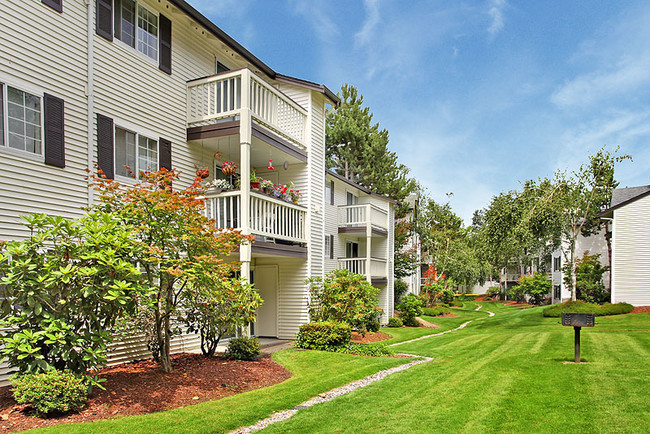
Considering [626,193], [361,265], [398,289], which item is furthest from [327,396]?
[626,193]

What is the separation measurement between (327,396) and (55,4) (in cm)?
959

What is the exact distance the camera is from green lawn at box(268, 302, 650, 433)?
20.5ft

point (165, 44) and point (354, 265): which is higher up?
point (165, 44)

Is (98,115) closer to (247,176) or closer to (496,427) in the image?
(247,176)

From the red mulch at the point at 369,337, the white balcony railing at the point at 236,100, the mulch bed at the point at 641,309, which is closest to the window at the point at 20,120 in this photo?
the white balcony railing at the point at 236,100

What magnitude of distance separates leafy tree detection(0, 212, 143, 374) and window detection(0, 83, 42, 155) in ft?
8.33

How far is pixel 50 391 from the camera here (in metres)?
6.12

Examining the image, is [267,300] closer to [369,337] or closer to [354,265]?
[369,337]

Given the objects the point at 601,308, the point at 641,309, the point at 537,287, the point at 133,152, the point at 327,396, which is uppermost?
the point at 133,152

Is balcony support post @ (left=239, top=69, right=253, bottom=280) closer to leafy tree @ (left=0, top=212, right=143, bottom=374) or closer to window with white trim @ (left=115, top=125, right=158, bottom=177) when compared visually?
window with white trim @ (left=115, top=125, right=158, bottom=177)

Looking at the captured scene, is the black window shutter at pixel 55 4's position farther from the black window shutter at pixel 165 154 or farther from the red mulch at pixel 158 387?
the red mulch at pixel 158 387

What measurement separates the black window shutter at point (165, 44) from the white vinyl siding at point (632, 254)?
25752 millimetres

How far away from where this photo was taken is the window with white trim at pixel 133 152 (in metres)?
10.6

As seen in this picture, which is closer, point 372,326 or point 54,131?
point 54,131
